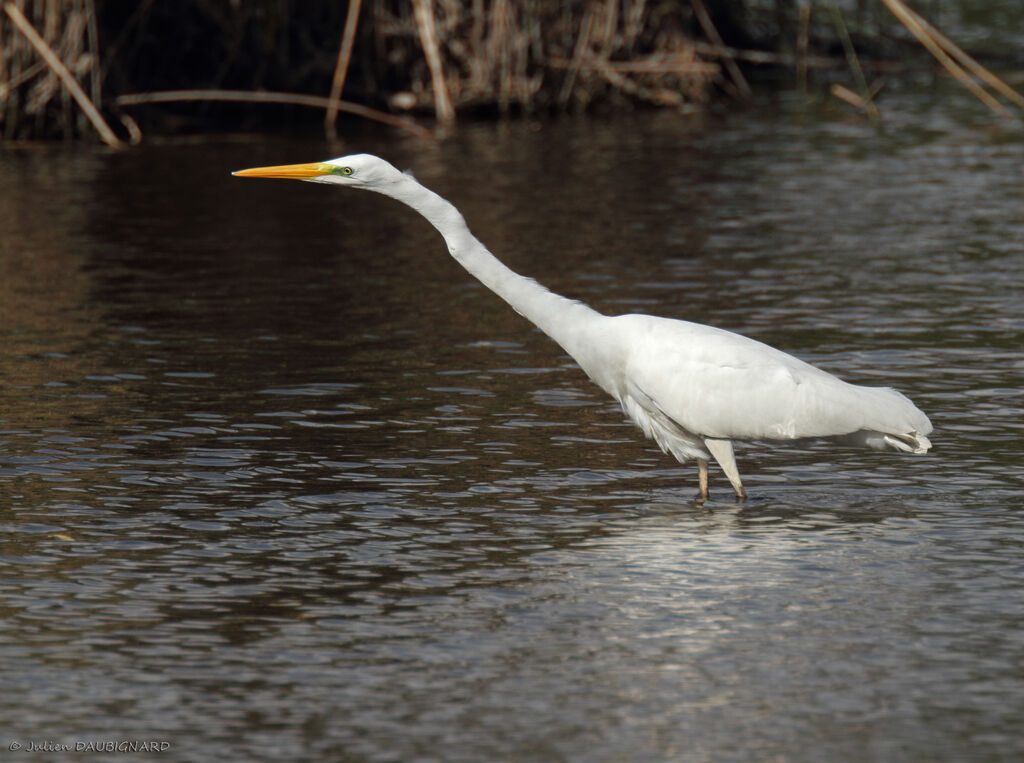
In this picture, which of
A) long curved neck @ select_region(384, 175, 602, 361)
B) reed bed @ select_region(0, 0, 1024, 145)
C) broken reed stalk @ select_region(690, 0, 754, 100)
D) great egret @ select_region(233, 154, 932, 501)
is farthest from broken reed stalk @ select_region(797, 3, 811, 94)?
great egret @ select_region(233, 154, 932, 501)

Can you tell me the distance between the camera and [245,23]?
2480 cm

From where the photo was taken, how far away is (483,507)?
855cm

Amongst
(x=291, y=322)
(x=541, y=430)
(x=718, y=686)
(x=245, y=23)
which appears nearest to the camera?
(x=718, y=686)

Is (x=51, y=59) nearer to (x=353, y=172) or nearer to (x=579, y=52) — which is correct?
(x=579, y=52)

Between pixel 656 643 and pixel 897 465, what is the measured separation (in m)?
3.20

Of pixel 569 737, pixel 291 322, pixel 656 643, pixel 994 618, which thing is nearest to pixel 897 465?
pixel 994 618

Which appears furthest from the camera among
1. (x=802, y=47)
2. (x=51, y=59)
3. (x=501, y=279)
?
(x=802, y=47)

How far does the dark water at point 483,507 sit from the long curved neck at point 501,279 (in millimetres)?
770

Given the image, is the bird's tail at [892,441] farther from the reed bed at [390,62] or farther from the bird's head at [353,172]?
the reed bed at [390,62]

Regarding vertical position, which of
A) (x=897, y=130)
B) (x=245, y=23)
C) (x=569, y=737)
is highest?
(x=245, y=23)

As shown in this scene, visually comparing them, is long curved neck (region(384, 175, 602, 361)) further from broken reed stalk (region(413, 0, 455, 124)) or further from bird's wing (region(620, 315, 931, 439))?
broken reed stalk (region(413, 0, 455, 124))

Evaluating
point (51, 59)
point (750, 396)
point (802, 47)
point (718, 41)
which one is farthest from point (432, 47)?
point (750, 396)

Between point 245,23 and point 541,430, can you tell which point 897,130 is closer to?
point 245,23

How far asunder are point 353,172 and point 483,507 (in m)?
1.80
